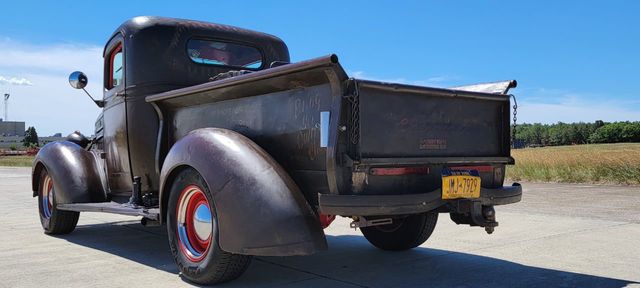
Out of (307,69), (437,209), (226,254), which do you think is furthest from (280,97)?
(437,209)

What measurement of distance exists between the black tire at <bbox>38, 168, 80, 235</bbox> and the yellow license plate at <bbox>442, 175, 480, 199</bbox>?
14.1 ft

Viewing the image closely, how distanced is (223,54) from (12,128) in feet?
507

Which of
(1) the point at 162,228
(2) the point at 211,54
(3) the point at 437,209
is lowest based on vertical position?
(1) the point at 162,228

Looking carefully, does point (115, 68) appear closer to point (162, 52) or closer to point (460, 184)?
point (162, 52)

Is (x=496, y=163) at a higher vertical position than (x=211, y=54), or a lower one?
lower

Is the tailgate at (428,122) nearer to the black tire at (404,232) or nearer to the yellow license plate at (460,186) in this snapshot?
the yellow license plate at (460,186)

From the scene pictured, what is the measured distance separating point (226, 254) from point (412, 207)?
122cm

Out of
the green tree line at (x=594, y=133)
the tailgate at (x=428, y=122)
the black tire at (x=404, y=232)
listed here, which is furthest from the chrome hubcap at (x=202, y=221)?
the green tree line at (x=594, y=133)

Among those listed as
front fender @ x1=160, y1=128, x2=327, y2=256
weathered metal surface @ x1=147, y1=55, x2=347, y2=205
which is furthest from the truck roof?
front fender @ x1=160, y1=128, x2=327, y2=256

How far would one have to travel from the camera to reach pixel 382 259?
4.90 meters

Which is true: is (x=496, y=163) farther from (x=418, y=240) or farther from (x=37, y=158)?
(x=37, y=158)

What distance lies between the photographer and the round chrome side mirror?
587 centimetres

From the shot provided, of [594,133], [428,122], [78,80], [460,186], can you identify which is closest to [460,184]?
[460,186]

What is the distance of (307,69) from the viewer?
3316mm
